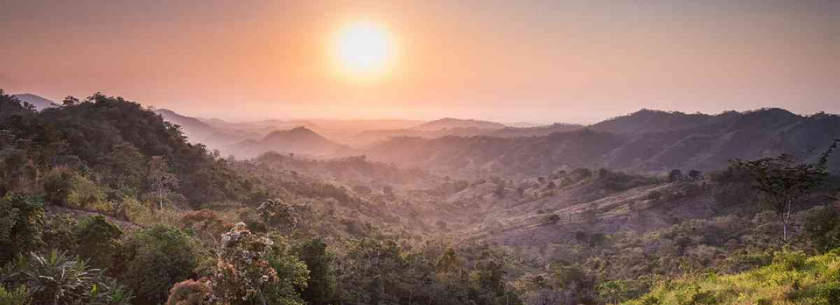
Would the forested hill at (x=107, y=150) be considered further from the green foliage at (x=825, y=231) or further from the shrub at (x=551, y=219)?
the shrub at (x=551, y=219)

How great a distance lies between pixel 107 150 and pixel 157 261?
97.6 feet

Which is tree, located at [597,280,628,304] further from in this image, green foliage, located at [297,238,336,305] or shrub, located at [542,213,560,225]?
shrub, located at [542,213,560,225]

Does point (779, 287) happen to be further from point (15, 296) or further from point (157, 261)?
point (15, 296)

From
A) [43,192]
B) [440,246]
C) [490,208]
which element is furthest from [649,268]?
[490,208]

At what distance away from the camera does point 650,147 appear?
146 m

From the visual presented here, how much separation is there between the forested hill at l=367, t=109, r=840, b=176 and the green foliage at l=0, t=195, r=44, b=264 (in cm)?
13410

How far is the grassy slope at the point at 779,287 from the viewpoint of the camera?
8.98 metres

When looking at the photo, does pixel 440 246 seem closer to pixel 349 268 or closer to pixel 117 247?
pixel 349 268

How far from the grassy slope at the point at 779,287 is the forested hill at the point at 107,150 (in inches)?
1089

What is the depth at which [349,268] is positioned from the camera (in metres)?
21.4

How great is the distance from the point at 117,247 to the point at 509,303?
1932 cm

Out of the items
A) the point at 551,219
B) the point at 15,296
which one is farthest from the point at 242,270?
the point at 551,219

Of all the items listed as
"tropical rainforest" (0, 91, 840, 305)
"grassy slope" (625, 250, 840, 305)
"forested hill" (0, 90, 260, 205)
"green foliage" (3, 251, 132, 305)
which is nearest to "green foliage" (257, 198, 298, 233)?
"tropical rainforest" (0, 91, 840, 305)

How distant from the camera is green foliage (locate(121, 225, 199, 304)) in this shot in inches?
540
